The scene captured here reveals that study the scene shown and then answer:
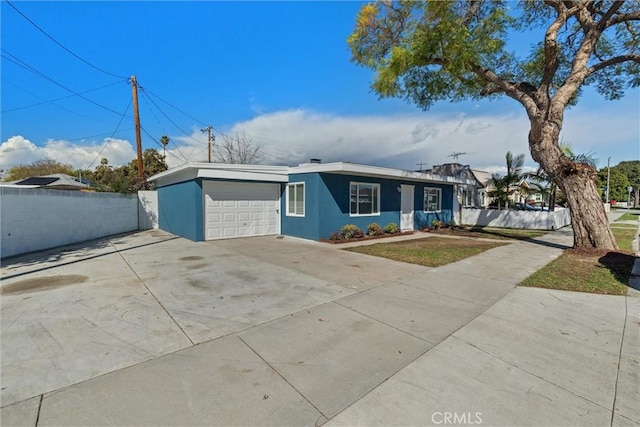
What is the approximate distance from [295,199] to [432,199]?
8.72m

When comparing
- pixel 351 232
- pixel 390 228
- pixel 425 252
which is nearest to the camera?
pixel 425 252

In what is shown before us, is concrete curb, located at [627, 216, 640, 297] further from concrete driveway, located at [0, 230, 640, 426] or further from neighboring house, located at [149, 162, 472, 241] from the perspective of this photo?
neighboring house, located at [149, 162, 472, 241]

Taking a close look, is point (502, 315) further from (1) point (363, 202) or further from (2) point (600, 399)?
(1) point (363, 202)

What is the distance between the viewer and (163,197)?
48.4ft

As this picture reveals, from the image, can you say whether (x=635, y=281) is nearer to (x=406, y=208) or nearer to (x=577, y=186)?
(x=577, y=186)

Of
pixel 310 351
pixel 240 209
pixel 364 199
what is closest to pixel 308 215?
pixel 364 199

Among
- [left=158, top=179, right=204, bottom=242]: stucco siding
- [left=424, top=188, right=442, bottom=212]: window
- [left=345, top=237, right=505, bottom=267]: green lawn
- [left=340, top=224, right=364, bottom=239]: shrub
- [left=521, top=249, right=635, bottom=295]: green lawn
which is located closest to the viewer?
[left=521, top=249, right=635, bottom=295]: green lawn

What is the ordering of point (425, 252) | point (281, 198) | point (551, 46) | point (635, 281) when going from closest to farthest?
point (635, 281) < point (425, 252) < point (551, 46) < point (281, 198)

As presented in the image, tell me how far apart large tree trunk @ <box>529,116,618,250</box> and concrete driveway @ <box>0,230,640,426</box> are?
17.0ft

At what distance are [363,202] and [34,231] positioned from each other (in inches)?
461

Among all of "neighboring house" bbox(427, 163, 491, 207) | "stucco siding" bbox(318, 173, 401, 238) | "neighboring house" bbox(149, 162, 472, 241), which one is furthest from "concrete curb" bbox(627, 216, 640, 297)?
"neighboring house" bbox(427, 163, 491, 207)

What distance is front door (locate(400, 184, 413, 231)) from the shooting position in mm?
14156

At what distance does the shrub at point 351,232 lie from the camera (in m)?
11.0

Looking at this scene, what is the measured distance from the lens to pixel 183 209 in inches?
470
